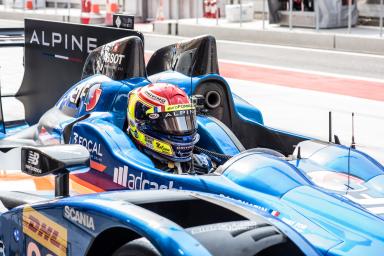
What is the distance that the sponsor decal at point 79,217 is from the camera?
11.8 ft

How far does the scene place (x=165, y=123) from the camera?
225 inches

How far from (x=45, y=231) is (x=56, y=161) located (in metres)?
0.35

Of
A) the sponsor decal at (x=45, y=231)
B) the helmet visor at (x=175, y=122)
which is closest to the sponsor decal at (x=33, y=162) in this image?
the sponsor decal at (x=45, y=231)

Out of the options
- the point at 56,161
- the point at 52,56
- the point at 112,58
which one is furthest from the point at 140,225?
the point at 52,56

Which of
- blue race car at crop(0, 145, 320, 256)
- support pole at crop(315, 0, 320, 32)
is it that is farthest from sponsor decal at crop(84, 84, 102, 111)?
support pole at crop(315, 0, 320, 32)

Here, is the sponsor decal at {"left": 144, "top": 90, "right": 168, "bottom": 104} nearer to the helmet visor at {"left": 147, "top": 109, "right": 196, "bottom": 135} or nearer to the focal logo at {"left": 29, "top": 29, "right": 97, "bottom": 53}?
the helmet visor at {"left": 147, "top": 109, "right": 196, "bottom": 135}

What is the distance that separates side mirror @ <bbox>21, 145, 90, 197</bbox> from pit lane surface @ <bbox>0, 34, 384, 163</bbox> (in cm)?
528

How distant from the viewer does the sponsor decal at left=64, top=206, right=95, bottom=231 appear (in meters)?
3.60

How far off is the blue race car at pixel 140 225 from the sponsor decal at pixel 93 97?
2658mm

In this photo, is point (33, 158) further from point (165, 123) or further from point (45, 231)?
point (165, 123)

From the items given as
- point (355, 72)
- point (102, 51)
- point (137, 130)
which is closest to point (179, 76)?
point (102, 51)

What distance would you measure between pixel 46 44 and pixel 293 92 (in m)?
5.99

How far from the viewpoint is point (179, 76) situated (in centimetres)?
710

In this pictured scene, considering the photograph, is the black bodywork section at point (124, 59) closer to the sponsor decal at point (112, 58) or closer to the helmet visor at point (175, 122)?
the sponsor decal at point (112, 58)
